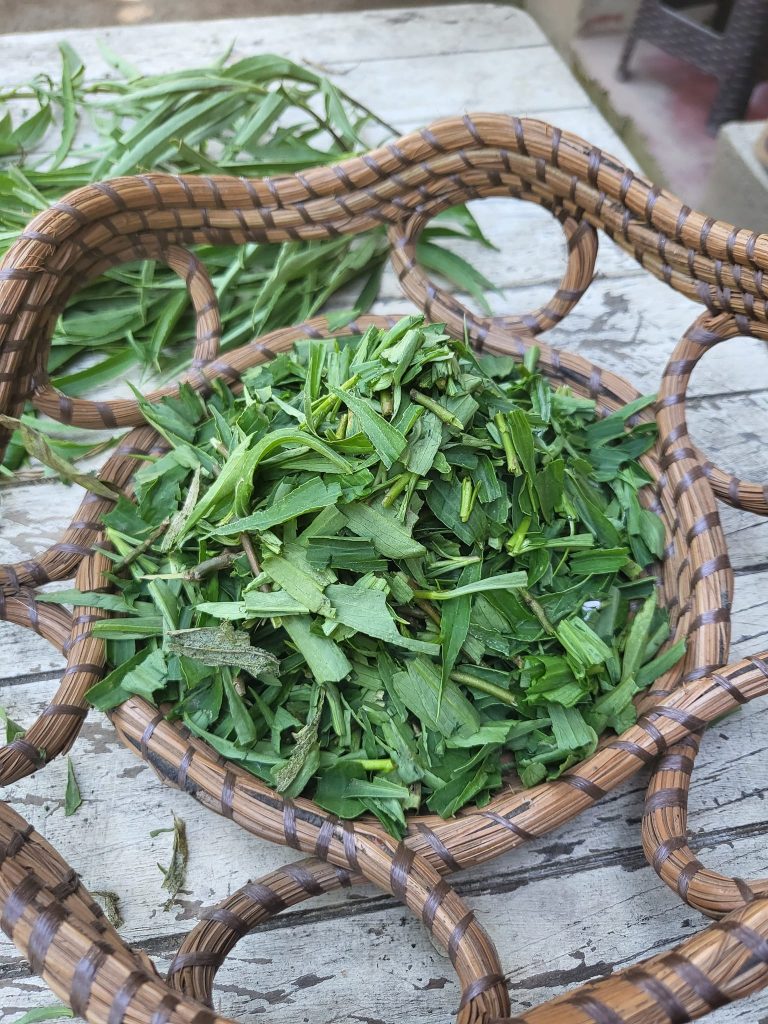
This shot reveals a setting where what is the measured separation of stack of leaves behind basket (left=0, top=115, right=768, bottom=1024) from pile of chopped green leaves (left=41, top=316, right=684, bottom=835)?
3 cm

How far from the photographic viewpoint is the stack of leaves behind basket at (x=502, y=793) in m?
0.48

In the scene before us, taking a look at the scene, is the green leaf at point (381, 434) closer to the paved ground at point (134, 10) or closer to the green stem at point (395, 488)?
the green stem at point (395, 488)

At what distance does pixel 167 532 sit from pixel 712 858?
1.74 feet

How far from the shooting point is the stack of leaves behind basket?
0.48 m

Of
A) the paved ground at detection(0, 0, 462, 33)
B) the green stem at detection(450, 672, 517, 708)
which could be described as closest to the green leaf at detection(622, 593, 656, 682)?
the green stem at detection(450, 672, 517, 708)

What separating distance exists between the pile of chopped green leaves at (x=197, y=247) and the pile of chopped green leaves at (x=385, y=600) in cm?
34

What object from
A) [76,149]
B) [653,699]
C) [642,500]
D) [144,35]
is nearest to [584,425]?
[642,500]

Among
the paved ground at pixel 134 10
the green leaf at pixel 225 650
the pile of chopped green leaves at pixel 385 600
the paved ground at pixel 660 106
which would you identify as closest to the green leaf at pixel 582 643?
the pile of chopped green leaves at pixel 385 600

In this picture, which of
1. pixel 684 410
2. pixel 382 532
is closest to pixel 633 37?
pixel 684 410

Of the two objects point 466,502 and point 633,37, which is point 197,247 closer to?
point 466,502

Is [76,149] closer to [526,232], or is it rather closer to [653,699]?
[526,232]

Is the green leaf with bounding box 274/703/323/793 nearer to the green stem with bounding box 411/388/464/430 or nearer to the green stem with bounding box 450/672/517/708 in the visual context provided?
the green stem with bounding box 450/672/517/708

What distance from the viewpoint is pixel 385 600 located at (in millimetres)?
630

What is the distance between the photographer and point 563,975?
2.13ft
